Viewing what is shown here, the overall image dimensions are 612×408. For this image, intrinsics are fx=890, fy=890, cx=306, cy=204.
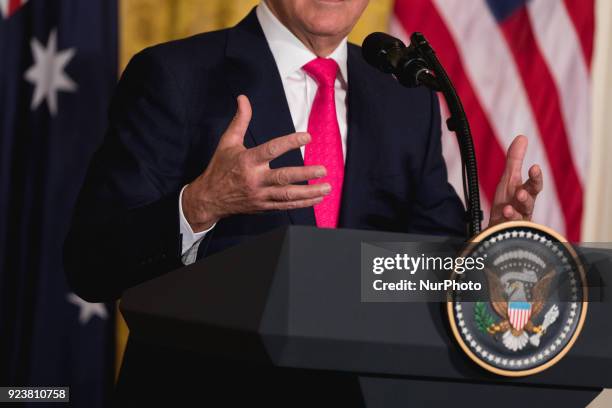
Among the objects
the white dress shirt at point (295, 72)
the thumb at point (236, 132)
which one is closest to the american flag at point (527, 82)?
the white dress shirt at point (295, 72)

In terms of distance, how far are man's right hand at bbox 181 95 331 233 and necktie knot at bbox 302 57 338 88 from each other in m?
0.46

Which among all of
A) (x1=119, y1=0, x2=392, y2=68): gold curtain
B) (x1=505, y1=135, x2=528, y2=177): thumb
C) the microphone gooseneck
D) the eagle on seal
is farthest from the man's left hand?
(x1=119, y1=0, x2=392, y2=68): gold curtain

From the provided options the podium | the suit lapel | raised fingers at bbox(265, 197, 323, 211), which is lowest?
the podium

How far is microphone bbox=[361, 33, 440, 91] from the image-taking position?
1.10 m

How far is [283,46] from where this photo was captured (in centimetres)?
155

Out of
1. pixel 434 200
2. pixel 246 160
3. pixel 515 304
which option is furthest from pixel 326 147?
pixel 515 304

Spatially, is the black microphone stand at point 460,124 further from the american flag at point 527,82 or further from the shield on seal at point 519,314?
the american flag at point 527,82

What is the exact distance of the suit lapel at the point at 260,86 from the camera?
4.44ft

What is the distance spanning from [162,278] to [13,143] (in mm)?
1428

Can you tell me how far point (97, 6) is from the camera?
2295 millimetres

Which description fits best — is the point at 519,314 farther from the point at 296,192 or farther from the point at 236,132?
the point at 236,132

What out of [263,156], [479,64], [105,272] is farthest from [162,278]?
[479,64]

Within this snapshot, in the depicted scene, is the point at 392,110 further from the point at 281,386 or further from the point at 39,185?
the point at 39,185

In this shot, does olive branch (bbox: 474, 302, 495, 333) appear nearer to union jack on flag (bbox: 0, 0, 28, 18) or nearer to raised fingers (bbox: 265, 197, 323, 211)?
raised fingers (bbox: 265, 197, 323, 211)
